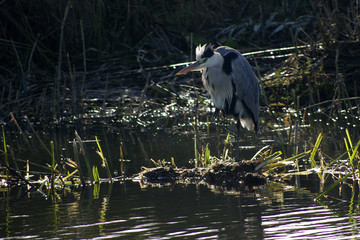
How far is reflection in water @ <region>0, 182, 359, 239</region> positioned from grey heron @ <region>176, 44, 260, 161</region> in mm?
2226

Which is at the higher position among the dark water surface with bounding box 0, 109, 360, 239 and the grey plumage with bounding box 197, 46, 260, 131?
the grey plumage with bounding box 197, 46, 260, 131

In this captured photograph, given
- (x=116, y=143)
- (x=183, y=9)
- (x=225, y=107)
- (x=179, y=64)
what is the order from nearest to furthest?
1. (x=225, y=107)
2. (x=116, y=143)
3. (x=179, y=64)
4. (x=183, y=9)

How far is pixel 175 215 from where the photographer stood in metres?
4.62

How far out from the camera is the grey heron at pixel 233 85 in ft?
24.7

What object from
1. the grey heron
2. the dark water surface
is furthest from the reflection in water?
the grey heron

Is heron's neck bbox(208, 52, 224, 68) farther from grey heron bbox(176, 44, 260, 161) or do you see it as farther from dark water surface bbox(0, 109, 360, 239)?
dark water surface bbox(0, 109, 360, 239)

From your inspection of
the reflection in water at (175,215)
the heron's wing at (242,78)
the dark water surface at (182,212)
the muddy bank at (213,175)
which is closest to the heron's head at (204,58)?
the heron's wing at (242,78)

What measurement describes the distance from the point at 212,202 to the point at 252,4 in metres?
9.55

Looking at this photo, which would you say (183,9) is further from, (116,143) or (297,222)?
(297,222)

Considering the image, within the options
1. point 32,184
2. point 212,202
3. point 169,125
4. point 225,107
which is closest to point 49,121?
point 169,125

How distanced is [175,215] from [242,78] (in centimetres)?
332

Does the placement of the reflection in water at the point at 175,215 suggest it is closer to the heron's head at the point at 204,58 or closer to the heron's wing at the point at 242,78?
the heron's head at the point at 204,58

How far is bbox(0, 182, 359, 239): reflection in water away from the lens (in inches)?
161

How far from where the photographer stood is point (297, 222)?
4.22m
